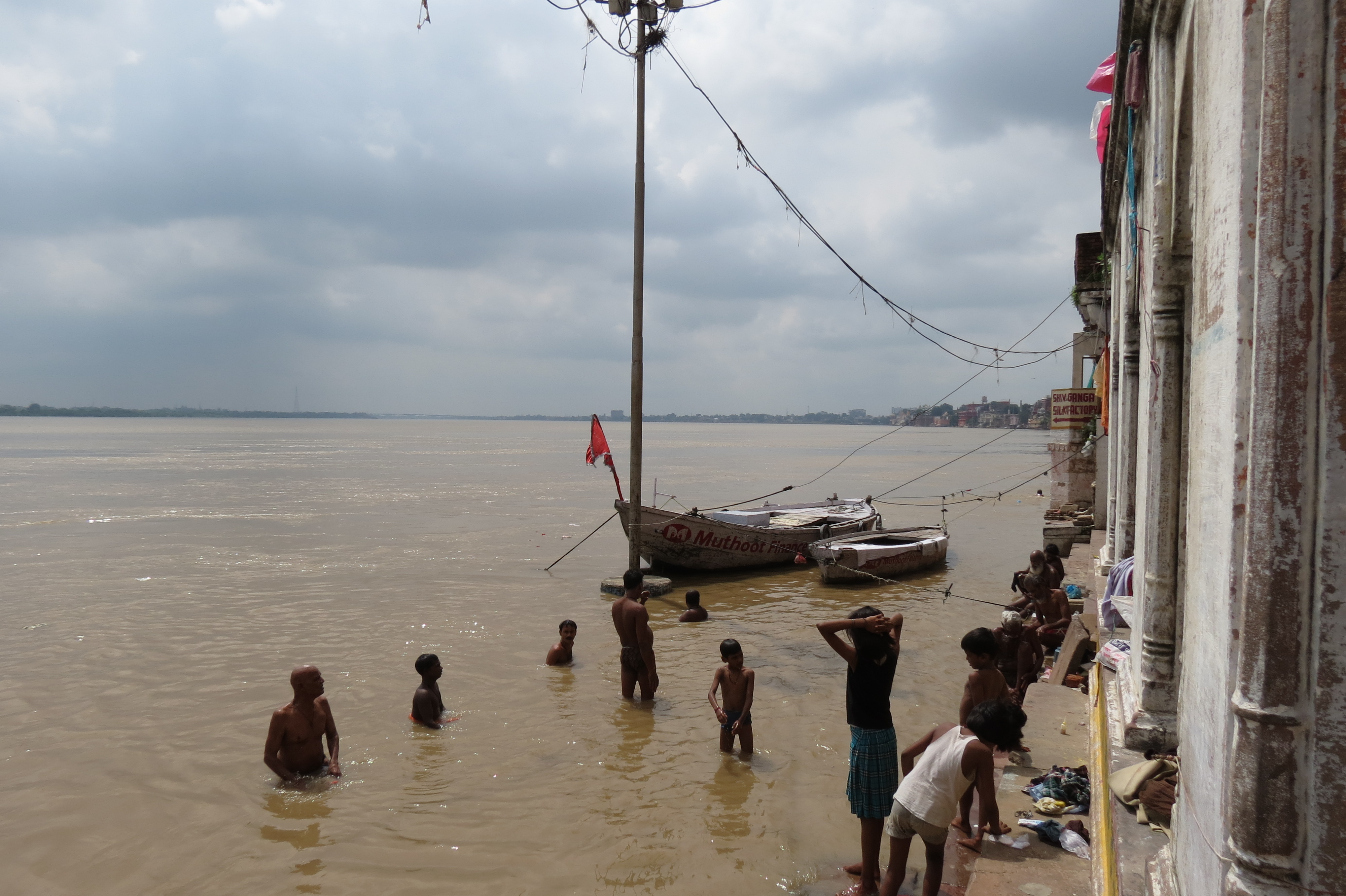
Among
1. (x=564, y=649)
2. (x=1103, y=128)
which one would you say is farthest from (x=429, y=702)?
(x=1103, y=128)

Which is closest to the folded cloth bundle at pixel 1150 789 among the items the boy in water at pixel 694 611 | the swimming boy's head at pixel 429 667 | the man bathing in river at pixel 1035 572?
the swimming boy's head at pixel 429 667

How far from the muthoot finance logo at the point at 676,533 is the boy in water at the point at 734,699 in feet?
30.5

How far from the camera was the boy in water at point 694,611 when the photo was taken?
13.0 metres

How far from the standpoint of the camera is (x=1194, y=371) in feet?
9.72

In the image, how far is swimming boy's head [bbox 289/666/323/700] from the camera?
6281 millimetres

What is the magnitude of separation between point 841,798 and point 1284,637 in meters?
5.08

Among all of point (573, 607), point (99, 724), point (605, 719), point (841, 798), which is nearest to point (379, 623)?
point (573, 607)

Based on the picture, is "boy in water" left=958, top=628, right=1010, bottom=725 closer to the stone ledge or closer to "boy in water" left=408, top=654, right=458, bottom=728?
"boy in water" left=408, top=654, right=458, bottom=728

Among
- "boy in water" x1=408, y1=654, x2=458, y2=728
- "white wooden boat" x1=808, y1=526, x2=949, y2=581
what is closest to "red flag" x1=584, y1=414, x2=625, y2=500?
"white wooden boat" x1=808, y1=526, x2=949, y2=581

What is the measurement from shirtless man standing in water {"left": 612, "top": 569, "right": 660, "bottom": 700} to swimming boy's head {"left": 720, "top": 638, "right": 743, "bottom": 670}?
128 cm

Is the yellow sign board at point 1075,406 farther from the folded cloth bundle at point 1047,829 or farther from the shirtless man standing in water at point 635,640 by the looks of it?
the folded cloth bundle at point 1047,829

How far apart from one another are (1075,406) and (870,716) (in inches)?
593

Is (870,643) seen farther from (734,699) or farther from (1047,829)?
(734,699)

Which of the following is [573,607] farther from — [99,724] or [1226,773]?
[1226,773]
